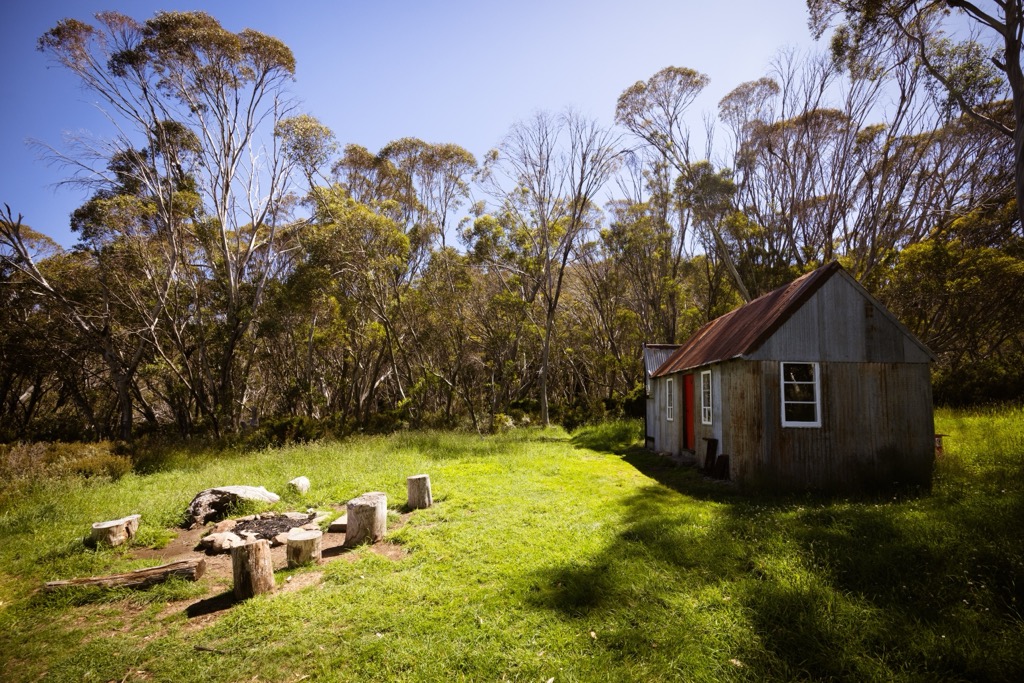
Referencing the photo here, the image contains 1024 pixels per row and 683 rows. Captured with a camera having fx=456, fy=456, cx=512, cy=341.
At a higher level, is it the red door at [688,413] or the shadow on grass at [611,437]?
the red door at [688,413]

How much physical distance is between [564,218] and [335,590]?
66.0ft

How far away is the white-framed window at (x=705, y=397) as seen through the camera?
12.3 metres

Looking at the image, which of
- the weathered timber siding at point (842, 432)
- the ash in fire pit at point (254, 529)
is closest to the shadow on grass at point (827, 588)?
the weathered timber siding at point (842, 432)

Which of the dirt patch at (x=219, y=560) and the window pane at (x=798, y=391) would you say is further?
the window pane at (x=798, y=391)

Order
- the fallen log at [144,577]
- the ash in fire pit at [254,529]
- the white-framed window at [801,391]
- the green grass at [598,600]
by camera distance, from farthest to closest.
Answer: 1. the white-framed window at [801,391]
2. the ash in fire pit at [254,529]
3. the fallen log at [144,577]
4. the green grass at [598,600]

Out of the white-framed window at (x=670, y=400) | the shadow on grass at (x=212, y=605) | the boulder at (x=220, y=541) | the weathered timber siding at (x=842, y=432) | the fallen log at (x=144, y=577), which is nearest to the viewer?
the shadow on grass at (x=212, y=605)

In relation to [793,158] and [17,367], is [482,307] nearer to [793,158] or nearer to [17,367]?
[793,158]

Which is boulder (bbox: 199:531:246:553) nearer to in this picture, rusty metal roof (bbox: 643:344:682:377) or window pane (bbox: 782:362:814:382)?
window pane (bbox: 782:362:814:382)

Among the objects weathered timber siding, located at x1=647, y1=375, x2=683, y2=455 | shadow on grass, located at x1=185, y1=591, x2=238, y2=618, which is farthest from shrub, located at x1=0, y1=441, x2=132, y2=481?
weathered timber siding, located at x1=647, y1=375, x2=683, y2=455

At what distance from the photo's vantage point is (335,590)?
5.68 meters

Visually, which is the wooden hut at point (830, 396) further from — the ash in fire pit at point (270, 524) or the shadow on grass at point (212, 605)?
the shadow on grass at point (212, 605)

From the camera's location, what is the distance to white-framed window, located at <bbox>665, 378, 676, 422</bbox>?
1510cm

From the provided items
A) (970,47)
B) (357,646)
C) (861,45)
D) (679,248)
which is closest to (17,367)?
(357,646)

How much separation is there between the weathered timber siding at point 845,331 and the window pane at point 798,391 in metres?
0.67
